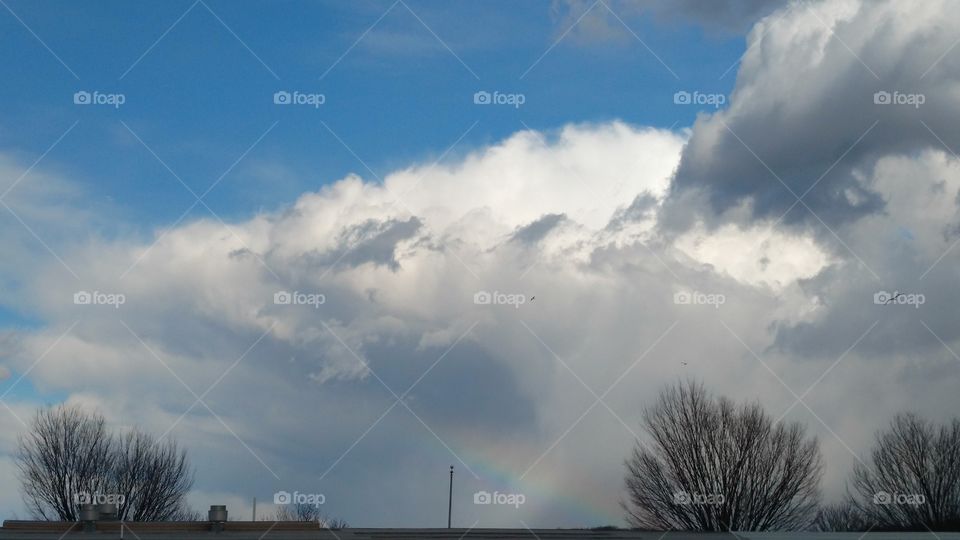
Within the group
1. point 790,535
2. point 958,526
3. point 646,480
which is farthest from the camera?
point 646,480

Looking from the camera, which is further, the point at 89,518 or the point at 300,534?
the point at 89,518

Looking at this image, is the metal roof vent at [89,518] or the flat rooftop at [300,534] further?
the metal roof vent at [89,518]

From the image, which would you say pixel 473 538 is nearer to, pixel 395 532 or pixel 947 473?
pixel 395 532

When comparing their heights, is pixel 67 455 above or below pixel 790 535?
above

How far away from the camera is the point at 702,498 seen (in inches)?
2990

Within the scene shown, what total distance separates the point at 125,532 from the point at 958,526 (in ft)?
195

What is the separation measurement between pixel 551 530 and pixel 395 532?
19.7 feet

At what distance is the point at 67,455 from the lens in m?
76.2

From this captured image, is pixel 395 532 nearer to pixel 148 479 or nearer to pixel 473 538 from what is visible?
pixel 473 538

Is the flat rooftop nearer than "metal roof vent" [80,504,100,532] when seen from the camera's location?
Yes

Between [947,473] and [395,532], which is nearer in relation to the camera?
[395,532]

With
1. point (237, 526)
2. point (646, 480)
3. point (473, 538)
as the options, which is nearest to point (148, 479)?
point (646, 480)

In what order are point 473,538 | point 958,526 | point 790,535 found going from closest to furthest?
1. point 473,538
2. point 790,535
3. point 958,526

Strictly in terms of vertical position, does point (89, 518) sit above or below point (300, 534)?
above
